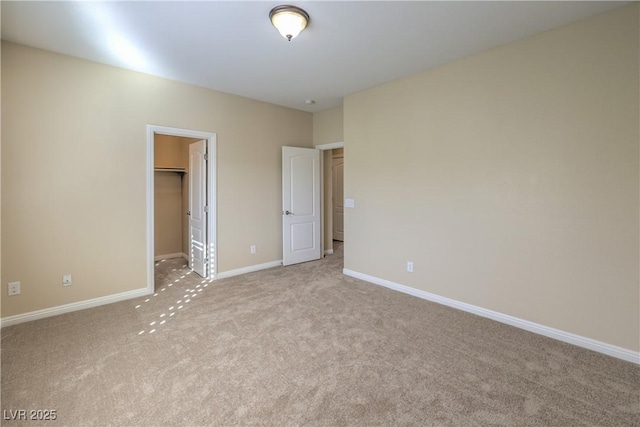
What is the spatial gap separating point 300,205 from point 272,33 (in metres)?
2.90

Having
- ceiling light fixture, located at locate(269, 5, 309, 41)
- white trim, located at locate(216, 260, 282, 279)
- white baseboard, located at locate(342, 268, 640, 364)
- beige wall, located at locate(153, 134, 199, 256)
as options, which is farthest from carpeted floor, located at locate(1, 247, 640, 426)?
ceiling light fixture, located at locate(269, 5, 309, 41)

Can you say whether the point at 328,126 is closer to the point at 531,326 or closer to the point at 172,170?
the point at 172,170

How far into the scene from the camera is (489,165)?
299cm

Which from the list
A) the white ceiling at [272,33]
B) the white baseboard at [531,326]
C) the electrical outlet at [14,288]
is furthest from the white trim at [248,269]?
the white ceiling at [272,33]

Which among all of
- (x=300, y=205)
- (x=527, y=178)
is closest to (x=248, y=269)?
(x=300, y=205)

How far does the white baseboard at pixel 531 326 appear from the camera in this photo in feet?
7.61

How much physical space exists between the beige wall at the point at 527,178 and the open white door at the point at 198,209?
2513 millimetres

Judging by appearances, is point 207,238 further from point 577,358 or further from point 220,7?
point 577,358

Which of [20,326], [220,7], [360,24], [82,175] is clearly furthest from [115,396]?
[360,24]

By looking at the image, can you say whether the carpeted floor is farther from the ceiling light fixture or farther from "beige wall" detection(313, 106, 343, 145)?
"beige wall" detection(313, 106, 343, 145)

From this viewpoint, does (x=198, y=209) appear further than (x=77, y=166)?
Yes

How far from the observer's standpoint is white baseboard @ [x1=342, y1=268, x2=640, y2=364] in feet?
7.61

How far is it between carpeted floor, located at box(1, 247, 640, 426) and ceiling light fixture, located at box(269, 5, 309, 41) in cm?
257

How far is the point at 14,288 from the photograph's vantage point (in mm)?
2891
